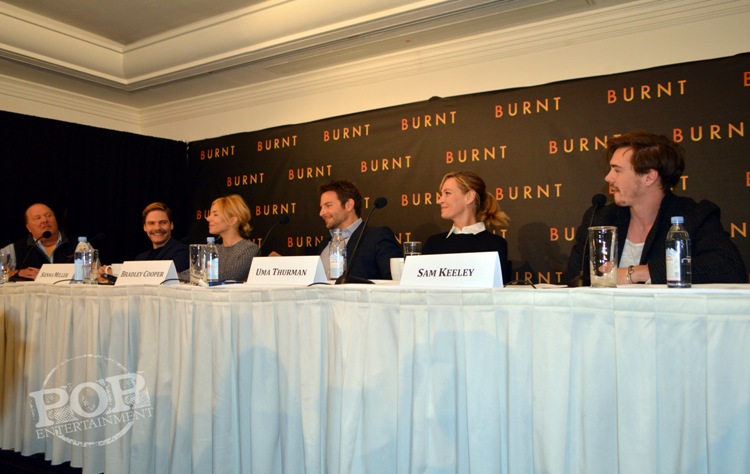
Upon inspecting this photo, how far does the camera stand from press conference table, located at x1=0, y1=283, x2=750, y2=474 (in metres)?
1.11

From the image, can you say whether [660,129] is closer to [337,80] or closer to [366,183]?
[366,183]

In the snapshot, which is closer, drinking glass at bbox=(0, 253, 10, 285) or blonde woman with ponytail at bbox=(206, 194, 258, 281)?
drinking glass at bbox=(0, 253, 10, 285)

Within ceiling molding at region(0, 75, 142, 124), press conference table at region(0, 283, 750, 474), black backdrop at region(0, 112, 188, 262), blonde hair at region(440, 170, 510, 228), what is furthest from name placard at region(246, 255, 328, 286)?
ceiling molding at region(0, 75, 142, 124)

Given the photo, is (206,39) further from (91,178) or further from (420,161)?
(420,161)

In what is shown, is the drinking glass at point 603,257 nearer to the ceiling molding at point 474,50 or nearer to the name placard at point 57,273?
the name placard at point 57,273

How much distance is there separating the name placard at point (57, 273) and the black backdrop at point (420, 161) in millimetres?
1836

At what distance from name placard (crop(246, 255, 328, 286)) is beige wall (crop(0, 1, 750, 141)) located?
2419 mm

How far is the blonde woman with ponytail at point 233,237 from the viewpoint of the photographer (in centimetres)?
325

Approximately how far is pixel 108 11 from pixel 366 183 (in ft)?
6.73

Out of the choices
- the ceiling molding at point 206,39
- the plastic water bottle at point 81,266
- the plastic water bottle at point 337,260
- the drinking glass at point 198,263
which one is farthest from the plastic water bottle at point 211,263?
the ceiling molding at point 206,39

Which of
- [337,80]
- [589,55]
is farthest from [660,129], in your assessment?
[337,80]

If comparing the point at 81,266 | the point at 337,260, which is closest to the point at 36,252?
the point at 81,266

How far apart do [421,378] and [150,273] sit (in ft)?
4.16

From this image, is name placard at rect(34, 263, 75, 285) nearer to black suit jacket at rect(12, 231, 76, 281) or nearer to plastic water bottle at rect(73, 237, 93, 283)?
plastic water bottle at rect(73, 237, 93, 283)
